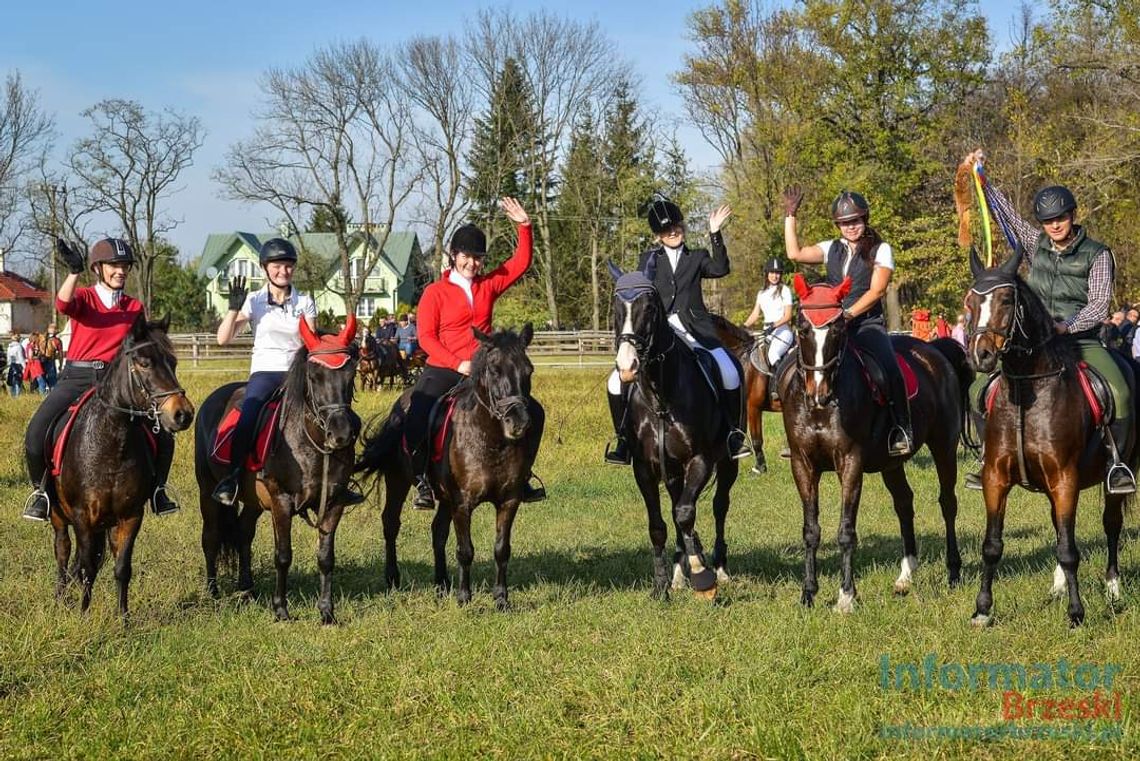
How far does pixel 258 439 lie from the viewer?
8.78 meters

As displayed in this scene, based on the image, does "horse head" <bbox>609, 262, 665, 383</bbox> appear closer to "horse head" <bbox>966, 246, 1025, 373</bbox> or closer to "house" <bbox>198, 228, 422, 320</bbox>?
"horse head" <bbox>966, 246, 1025, 373</bbox>

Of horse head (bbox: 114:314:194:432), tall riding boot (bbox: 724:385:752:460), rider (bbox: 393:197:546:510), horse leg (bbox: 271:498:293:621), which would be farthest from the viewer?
tall riding boot (bbox: 724:385:752:460)

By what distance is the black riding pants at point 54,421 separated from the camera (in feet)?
28.5

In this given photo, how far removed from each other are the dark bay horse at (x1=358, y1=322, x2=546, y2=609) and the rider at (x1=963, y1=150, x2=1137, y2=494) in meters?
3.55

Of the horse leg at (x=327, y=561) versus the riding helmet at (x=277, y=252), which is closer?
the horse leg at (x=327, y=561)

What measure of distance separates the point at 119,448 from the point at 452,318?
283 centimetres

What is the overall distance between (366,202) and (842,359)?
4857 centimetres

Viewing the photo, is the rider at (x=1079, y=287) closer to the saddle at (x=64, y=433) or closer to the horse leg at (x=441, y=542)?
the horse leg at (x=441, y=542)

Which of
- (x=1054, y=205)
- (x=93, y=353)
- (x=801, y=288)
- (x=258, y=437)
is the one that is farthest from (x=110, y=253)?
(x=1054, y=205)

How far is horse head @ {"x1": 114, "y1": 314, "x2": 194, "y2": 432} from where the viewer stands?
7863mm

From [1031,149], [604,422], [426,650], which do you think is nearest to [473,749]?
[426,650]

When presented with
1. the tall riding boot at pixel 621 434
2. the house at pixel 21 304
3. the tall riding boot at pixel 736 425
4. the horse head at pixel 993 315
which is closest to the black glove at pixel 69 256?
the tall riding boot at pixel 621 434

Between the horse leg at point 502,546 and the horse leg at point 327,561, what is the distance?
4.09 ft

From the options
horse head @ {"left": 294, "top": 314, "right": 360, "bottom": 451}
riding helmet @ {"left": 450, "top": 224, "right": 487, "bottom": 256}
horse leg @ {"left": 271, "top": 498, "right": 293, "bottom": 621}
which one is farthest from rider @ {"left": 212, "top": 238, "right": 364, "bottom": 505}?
riding helmet @ {"left": 450, "top": 224, "right": 487, "bottom": 256}
